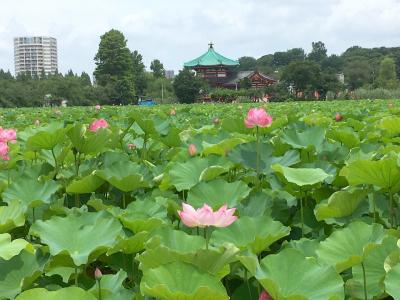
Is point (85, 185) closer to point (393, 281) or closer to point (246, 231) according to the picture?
point (246, 231)

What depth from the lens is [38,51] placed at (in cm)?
10475

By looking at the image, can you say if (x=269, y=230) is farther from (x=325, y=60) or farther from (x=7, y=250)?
(x=325, y=60)

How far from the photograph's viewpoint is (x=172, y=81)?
44.3 metres

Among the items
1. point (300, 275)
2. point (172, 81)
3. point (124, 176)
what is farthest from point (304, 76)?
point (300, 275)

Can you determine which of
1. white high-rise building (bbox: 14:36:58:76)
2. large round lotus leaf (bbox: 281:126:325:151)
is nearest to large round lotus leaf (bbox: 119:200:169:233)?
large round lotus leaf (bbox: 281:126:325:151)

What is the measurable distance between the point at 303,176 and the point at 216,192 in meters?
0.17

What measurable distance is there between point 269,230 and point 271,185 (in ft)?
1.30

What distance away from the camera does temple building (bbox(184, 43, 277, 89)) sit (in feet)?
129

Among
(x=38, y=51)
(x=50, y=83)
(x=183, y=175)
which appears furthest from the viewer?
(x=38, y=51)

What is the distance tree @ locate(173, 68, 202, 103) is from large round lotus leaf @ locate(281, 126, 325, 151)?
30885 millimetres

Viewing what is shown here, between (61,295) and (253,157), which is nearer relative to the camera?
(61,295)

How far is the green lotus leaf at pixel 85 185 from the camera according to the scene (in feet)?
3.96

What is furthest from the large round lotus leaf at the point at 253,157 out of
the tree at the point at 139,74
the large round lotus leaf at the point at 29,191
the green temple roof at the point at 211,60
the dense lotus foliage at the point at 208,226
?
the tree at the point at 139,74

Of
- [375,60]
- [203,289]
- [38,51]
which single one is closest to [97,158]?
[203,289]
